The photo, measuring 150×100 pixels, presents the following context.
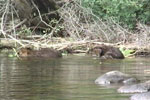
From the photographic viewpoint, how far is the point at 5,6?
70.6 feet

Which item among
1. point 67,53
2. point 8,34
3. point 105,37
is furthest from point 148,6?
point 8,34

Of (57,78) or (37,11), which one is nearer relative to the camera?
(57,78)

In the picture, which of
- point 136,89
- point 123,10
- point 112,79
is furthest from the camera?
point 123,10

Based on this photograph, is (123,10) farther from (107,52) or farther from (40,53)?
(40,53)

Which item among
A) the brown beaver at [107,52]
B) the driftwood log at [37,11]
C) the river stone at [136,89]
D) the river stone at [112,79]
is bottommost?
the river stone at [136,89]

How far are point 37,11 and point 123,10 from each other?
3.64m

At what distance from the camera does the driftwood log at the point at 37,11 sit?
23344 mm

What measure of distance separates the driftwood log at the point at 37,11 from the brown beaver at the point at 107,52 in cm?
338

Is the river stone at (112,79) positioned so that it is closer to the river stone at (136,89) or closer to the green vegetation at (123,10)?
the river stone at (136,89)

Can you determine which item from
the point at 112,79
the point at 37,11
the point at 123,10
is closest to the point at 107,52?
the point at 123,10

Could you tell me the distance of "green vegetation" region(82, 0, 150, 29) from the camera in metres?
23.4

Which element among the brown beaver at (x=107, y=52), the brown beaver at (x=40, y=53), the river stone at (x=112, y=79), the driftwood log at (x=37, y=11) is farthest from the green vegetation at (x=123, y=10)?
the river stone at (x=112, y=79)

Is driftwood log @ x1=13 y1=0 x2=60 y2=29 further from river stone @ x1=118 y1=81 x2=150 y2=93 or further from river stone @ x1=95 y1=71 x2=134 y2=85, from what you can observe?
river stone @ x1=118 y1=81 x2=150 y2=93

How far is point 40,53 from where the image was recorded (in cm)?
1936
